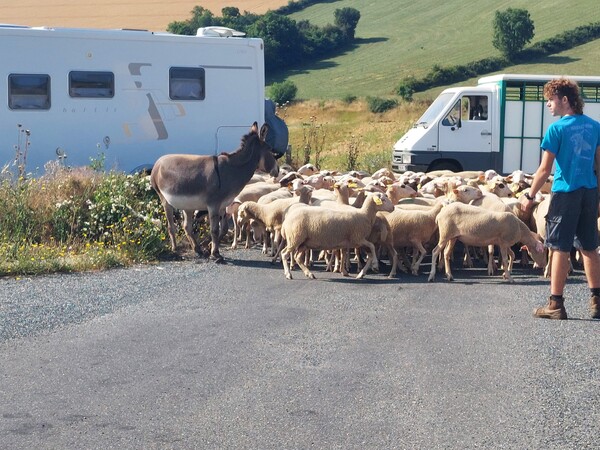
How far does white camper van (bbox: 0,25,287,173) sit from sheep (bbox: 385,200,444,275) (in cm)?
686

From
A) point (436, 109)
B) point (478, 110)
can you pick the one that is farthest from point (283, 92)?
point (478, 110)

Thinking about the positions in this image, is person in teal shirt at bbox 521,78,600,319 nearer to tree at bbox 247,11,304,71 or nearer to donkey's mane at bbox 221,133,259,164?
donkey's mane at bbox 221,133,259,164

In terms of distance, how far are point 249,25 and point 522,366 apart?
54.8 meters

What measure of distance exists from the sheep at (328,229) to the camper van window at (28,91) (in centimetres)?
759

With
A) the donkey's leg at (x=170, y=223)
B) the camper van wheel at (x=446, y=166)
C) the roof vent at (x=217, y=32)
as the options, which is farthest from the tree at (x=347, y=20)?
the donkey's leg at (x=170, y=223)

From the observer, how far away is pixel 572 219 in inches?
390

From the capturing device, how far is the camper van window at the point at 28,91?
722 inches

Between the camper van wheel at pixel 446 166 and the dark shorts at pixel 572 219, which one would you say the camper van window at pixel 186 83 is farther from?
the dark shorts at pixel 572 219

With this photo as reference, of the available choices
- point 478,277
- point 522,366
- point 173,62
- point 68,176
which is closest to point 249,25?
point 173,62

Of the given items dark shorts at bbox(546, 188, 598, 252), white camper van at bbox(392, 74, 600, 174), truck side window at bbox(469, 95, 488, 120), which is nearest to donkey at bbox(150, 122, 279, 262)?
dark shorts at bbox(546, 188, 598, 252)

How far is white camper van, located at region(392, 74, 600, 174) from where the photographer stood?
23.6 metres

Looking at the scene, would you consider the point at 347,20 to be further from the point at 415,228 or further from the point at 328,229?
the point at 328,229

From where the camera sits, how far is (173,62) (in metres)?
19.8

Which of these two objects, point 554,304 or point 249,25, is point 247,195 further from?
point 249,25
